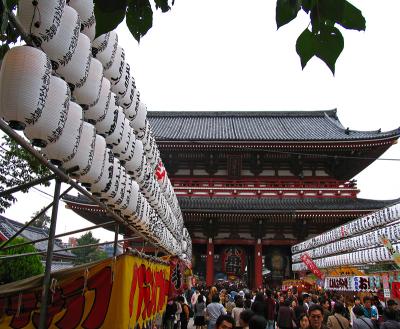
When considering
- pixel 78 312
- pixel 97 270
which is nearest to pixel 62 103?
pixel 97 270

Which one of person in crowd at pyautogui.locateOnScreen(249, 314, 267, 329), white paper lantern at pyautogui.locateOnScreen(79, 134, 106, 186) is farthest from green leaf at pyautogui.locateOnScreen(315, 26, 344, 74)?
person in crowd at pyautogui.locateOnScreen(249, 314, 267, 329)

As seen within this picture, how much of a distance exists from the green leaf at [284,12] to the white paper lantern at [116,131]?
282 cm

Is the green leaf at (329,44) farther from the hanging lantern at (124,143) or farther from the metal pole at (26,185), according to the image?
the hanging lantern at (124,143)

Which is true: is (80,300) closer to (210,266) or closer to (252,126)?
(210,266)

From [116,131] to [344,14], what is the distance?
10.3 ft

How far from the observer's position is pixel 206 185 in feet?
64.2

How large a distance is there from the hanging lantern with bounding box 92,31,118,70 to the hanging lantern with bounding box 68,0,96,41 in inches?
14.2

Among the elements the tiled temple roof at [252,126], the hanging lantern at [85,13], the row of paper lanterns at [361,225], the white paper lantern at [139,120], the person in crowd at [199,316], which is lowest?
the person in crowd at [199,316]

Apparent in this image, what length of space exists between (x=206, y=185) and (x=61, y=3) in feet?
56.4

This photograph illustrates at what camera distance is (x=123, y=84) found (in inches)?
180

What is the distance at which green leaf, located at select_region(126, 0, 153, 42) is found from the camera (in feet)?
5.58

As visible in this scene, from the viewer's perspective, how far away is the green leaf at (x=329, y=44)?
4.72 feet

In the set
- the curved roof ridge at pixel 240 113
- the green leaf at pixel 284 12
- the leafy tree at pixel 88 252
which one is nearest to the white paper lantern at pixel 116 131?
the green leaf at pixel 284 12

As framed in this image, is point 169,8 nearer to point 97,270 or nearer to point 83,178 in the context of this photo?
point 83,178
